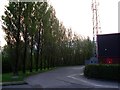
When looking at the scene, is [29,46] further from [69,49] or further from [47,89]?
[69,49]

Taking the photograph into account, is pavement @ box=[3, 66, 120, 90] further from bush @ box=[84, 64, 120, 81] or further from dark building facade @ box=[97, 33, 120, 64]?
dark building facade @ box=[97, 33, 120, 64]

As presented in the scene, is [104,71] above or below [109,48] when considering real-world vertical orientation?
below

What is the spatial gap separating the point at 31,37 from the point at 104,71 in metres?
13.6

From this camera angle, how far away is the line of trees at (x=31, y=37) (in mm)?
27531

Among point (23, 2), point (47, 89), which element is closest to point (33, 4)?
point (23, 2)

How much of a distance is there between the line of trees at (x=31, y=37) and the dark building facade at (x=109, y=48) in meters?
6.86

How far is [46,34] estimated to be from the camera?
39125 millimetres

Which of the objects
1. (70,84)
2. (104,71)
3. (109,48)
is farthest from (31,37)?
(70,84)

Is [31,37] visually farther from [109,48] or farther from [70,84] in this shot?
[70,84]

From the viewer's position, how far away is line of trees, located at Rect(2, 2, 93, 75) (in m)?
27.5

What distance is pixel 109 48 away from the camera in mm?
26750

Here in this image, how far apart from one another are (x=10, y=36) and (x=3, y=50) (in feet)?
31.8

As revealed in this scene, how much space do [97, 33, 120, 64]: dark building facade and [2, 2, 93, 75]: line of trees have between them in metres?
6.86

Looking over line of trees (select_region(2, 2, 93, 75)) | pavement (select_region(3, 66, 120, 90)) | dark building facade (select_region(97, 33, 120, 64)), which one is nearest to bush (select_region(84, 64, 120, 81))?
pavement (select_region(3, 66, 120, 90))
